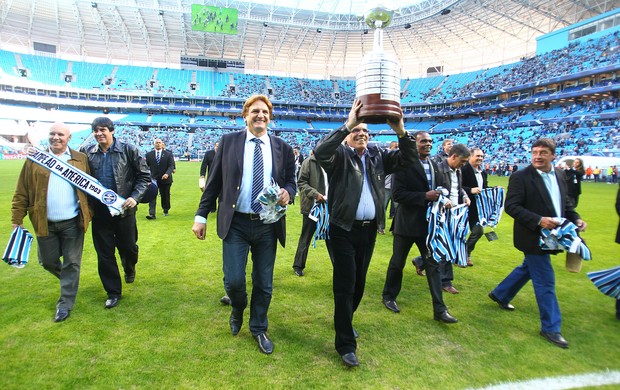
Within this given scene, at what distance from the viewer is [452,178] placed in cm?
450

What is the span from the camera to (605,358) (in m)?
3.04

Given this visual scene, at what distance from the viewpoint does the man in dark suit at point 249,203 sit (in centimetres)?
296

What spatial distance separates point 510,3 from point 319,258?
1661 inches

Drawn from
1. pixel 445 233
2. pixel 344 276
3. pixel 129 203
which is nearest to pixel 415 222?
pixel 445 233

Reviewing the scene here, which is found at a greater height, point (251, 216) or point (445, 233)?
point (251, 216)

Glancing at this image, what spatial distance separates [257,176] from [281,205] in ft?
1.12

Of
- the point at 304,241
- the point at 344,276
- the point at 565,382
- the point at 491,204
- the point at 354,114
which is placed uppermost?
the point at 354,114

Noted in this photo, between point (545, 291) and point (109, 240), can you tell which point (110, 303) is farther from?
point (545, 291)

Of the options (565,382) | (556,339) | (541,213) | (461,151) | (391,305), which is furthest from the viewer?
(461,151)

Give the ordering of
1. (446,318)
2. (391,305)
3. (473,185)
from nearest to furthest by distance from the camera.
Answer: (446,318) < (391,305) < (473,185)

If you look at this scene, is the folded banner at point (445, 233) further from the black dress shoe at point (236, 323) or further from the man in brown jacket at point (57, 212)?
the man in brown jacket at point (57, 212)

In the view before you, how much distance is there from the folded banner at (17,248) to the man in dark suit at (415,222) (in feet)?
12.7

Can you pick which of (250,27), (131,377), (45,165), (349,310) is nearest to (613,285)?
(349,310)

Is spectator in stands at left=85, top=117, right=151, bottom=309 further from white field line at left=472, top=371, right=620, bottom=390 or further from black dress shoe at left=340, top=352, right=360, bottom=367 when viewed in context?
white field line at left=472, top=371, right=620, bottom=390
